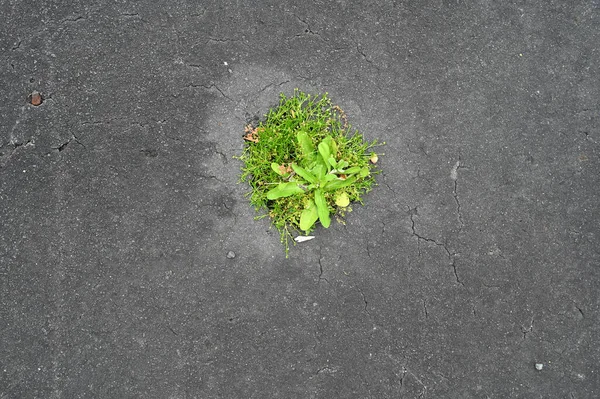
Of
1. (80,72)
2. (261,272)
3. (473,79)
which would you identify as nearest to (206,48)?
(80,72)

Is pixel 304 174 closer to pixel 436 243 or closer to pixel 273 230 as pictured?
pixel 273 230

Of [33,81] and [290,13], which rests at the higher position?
[290,13]

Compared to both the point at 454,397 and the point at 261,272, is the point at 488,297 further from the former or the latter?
the point at 261,272

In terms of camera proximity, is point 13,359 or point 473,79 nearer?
point 13,359

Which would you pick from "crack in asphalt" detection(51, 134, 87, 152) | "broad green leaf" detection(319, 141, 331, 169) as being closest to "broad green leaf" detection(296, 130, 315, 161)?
"broad green leaf" detection(319, 141, 331, 169)

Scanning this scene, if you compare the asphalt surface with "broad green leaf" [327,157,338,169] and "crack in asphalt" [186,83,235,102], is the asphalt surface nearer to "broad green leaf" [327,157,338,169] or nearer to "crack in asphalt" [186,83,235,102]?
"crack in asphalt" [186,83,235,102]

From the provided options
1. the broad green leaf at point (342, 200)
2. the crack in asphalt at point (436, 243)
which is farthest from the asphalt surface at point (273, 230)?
the broad green leaf at point (342, 200)

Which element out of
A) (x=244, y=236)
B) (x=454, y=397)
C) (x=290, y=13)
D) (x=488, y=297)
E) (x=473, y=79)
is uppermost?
(x=290, y=13)

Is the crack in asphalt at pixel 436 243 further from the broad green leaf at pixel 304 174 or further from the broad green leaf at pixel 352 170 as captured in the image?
the broad green leaf at pixel 304 174

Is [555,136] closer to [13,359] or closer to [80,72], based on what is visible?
[80,72]
